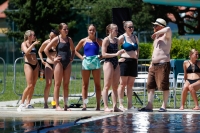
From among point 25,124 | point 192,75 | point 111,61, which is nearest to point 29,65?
point 111,61

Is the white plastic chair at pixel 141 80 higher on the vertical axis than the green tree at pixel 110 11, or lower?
lower

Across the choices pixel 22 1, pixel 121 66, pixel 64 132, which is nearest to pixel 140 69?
pixel 121 66

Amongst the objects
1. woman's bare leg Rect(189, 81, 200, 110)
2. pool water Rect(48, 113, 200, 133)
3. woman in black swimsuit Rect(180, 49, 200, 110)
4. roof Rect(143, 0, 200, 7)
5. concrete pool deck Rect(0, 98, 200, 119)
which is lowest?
pool water Rect(48, 113, 200, 133)

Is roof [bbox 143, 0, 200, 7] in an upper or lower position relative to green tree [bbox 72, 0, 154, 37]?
lower

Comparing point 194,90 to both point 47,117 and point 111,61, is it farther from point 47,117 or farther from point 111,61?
point 47,117

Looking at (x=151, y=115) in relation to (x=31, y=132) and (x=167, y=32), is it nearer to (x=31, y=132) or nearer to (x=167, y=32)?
(x=167, y=32)

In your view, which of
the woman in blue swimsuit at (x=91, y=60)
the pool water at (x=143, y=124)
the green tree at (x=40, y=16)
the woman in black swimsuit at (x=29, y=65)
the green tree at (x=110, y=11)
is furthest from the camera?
the green tree at (x=110, y=11)

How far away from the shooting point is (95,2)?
4203 cm

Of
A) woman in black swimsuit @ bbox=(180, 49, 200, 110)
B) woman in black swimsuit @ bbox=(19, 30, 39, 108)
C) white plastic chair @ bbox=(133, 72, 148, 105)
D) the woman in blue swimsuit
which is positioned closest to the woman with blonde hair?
the woman in blue swimsuit

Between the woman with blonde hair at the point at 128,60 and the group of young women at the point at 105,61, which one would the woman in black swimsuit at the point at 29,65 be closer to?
the group of young women at the point at 105,61

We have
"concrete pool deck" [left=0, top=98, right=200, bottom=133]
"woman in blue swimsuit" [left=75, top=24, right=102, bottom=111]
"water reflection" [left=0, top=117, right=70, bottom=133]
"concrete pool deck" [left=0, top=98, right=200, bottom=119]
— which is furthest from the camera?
"woman in blue swimsuit" [left=75, top=24, right=102, bottom=111]

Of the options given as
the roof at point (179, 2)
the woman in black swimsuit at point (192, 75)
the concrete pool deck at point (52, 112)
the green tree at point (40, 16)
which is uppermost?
the green tree at point (40, 16)

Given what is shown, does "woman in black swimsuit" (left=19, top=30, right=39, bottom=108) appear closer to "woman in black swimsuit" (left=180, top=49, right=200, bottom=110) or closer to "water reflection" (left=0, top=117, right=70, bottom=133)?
"water reflection" (left=0, top=117, right=70, bottom=133)

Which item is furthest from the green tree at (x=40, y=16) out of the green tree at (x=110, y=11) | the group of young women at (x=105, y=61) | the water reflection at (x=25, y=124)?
the water reflection at (x=25, y=124)
